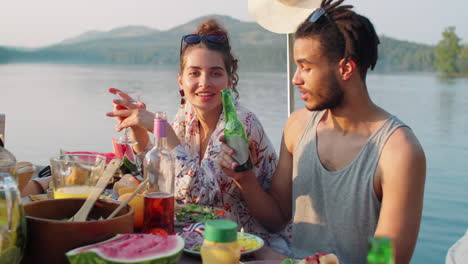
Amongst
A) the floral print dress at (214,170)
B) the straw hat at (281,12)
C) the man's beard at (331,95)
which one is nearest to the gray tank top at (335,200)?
the man's beard at (331,95)

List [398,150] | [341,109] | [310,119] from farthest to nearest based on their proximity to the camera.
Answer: [310,119] → [341,109] → [398,150]

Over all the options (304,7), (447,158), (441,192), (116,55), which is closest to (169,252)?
(304,7)

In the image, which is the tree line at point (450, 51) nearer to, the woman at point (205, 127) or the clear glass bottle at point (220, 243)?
the woman at point (205, 127)

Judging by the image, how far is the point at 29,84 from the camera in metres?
18.5

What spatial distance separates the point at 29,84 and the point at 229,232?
19.0 meters

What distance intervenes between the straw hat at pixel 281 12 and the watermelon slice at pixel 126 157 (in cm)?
125

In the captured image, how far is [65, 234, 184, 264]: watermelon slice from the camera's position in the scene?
100 centimetres

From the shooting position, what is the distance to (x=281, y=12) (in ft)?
10.3

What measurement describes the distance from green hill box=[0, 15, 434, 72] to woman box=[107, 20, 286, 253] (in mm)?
4761

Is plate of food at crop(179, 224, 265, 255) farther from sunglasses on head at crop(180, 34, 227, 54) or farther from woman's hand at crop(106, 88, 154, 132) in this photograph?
sunglasses on head at crop(180, 34, 227, 54)

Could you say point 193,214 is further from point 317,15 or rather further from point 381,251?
point 381,251

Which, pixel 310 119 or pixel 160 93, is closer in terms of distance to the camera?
pixel 310 119

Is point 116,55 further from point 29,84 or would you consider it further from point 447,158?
point 447,158

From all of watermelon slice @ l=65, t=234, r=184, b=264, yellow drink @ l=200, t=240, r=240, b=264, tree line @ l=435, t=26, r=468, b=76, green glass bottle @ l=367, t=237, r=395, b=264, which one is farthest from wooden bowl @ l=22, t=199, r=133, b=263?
tree line @ l=435, t=26, r=468, b=76
